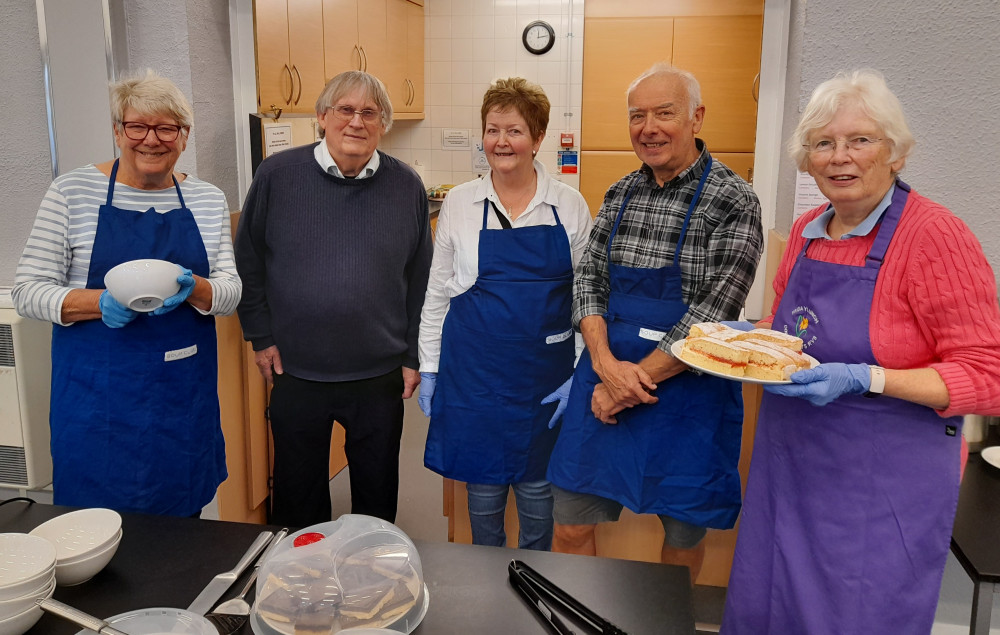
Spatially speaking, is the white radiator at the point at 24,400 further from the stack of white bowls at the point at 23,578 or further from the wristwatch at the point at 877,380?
the wristwatch at the point at 877,380

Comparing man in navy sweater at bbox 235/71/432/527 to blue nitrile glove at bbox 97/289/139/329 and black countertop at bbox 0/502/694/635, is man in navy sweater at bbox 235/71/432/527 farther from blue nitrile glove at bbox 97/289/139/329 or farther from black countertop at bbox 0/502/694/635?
black countertop at bbox 0/502/694/635

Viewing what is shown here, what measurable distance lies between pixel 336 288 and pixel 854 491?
1.31 meters

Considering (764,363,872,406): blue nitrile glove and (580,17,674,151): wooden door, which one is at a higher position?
(580,17,674,151): wooden door

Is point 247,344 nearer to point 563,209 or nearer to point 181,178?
point 181,178

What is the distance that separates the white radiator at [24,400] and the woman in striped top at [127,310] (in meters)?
0.57

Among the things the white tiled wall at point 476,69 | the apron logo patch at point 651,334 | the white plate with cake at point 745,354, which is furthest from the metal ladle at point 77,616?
the white tiled wall at point 476,69

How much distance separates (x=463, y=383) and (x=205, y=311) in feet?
2.18

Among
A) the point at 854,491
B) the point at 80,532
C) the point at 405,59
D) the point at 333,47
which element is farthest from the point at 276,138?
the point at 405,59

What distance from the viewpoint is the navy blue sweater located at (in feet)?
6.77

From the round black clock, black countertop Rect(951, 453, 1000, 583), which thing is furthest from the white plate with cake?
the round black clock

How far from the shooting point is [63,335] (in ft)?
5.81

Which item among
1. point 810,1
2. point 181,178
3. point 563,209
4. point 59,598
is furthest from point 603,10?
point 59,598

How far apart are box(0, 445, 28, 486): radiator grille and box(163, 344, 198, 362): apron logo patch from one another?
85 centimetres

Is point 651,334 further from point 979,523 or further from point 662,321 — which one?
point 979,523
